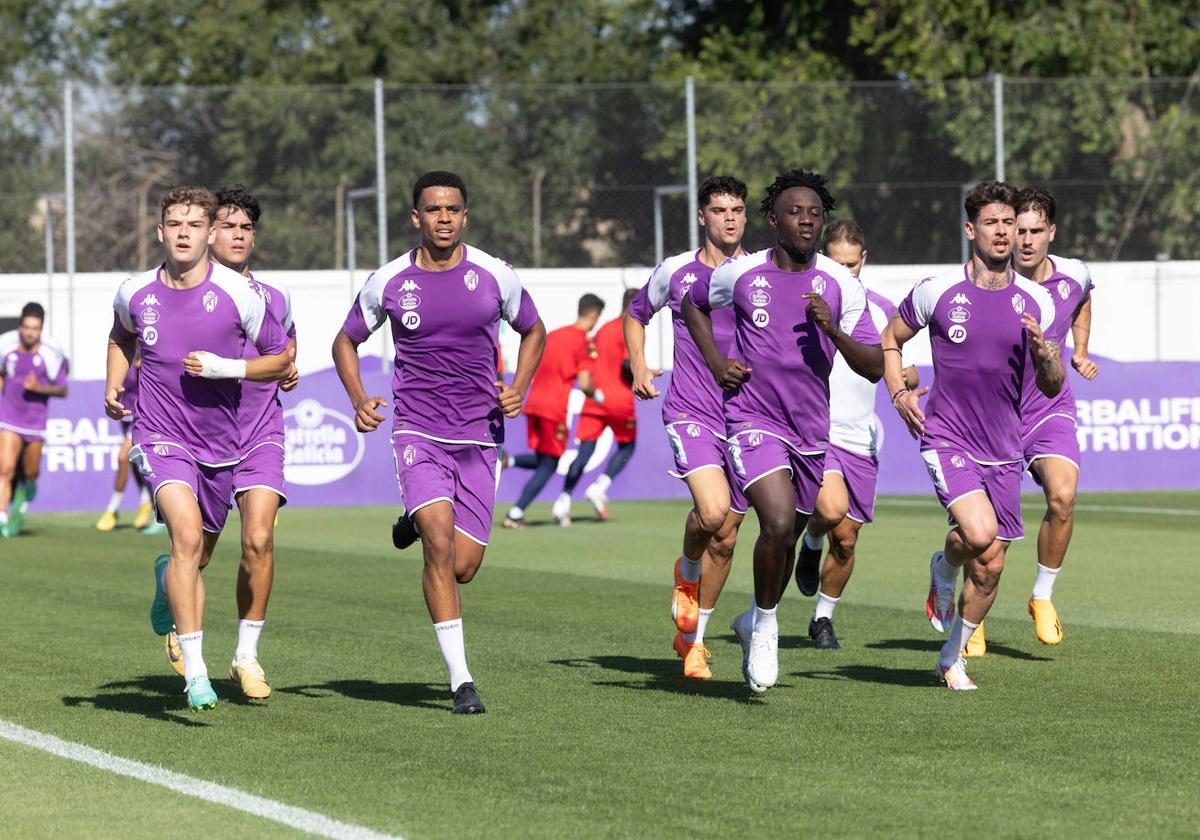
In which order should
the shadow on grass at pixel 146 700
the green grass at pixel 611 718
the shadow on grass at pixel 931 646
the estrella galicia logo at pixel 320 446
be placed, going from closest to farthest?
the green grass at pixel 611 718 → the shadow on grass at pixel 146 700 → the shadow on grass at pixel 931 646 → the estrella galicia logo at pixel 320 446

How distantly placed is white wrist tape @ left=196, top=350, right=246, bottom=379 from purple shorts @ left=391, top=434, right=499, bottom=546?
70 cm

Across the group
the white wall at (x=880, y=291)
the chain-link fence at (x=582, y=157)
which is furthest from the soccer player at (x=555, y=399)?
the chain-link fence at (x=582, y=157)

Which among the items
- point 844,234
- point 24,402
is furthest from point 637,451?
point 844,234

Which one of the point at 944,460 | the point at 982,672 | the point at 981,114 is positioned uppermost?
the point at 981,114

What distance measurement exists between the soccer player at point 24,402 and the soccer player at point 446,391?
12.4m

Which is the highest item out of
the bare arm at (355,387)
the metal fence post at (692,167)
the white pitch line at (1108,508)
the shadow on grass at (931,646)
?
the metal fence post at (692,167)

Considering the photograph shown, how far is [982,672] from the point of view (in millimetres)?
10273

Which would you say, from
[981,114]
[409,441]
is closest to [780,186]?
[409,441]

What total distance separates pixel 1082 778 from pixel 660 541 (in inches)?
476

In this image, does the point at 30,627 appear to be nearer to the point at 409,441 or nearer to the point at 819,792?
the point at 409,441

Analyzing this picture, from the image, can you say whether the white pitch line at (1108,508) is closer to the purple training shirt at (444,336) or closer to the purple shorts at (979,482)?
the purple shorts at (979,482)

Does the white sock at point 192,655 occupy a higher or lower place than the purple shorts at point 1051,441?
lower

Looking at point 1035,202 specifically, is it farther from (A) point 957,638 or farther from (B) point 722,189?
(A) point 957,638

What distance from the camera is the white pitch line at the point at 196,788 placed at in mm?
6461
